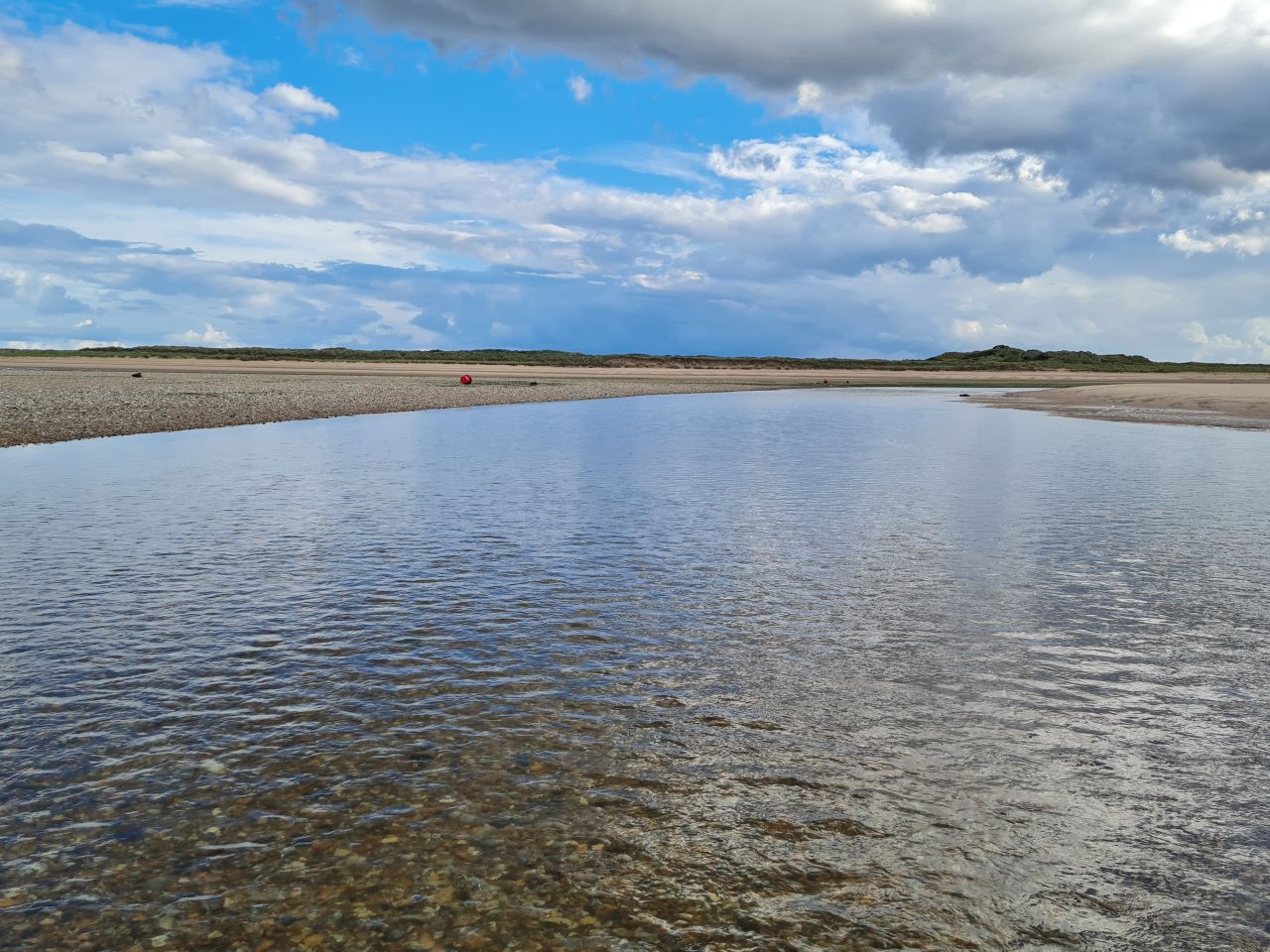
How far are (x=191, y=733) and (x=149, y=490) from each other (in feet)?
51.7

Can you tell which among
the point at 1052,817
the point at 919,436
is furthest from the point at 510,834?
the point at 919,436

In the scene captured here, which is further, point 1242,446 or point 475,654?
point 1242,446

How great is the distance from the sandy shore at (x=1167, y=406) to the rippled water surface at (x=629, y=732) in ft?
121

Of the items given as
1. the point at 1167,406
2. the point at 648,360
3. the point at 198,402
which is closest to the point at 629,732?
the point at 198,402

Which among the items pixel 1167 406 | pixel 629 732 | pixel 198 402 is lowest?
pixel 629 732

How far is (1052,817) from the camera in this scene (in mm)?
7031

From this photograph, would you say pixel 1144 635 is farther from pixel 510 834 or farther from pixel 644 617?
pixel 510 834

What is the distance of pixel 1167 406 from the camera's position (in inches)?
2480

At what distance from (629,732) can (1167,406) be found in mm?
66667

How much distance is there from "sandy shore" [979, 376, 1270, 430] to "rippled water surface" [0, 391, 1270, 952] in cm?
3693

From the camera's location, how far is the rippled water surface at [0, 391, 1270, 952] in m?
5.96

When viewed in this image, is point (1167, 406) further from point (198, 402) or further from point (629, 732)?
point (629, 732)

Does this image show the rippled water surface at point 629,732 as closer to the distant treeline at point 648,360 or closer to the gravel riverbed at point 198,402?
the gravel riverbed at point 198,402

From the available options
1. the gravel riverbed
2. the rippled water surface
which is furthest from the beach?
the rippled water surface
